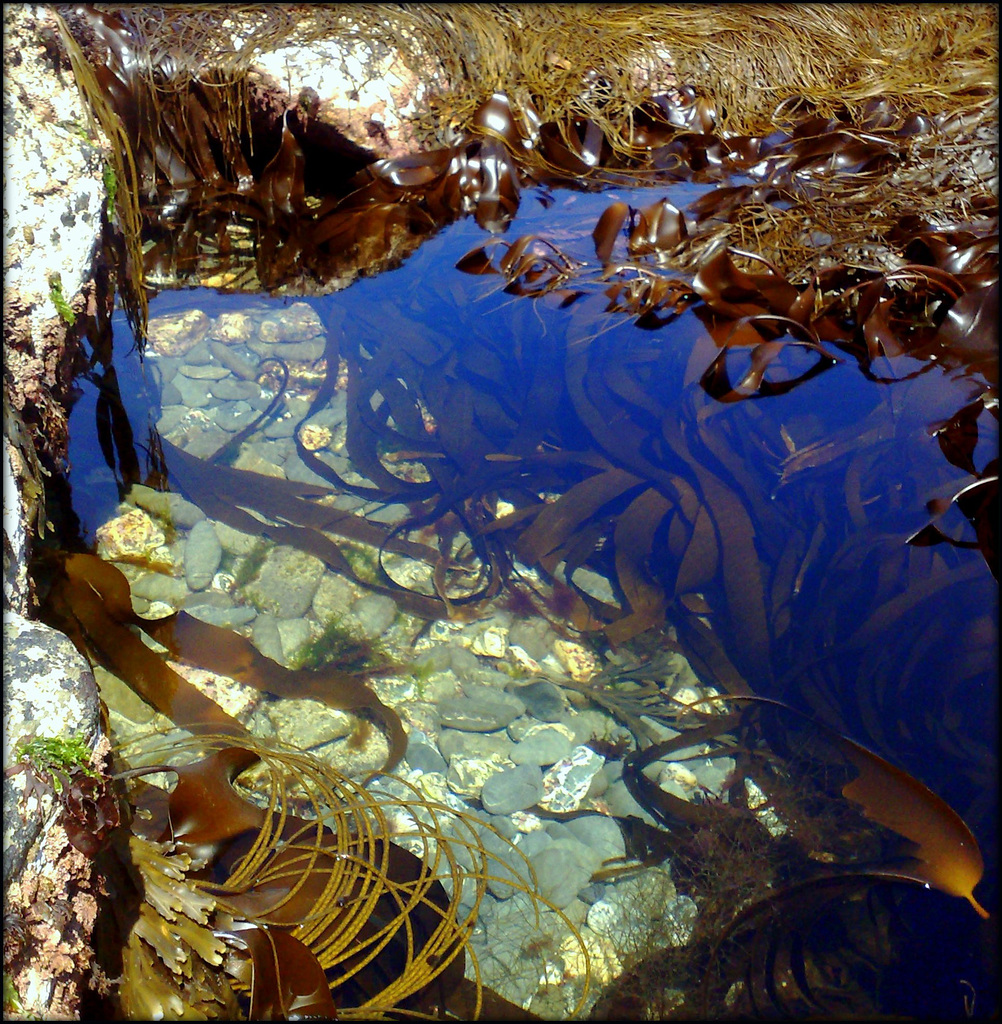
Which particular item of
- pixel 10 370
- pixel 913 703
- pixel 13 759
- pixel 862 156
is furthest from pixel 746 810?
pixel 862 156

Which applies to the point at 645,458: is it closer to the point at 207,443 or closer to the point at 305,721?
the point at 305,721

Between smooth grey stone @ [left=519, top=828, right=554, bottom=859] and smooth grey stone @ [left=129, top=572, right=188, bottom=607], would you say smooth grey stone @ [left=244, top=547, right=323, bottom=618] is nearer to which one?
smooth grey stone @ [left=129, top=572, right=188, bottom=607]

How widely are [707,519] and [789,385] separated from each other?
33.7 inches

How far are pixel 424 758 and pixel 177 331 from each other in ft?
7.53

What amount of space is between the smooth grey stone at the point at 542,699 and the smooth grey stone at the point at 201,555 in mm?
1100

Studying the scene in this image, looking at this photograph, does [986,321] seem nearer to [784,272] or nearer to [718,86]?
[784,272]

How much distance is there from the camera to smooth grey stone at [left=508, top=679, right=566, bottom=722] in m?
2.05

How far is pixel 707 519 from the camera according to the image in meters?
2.44

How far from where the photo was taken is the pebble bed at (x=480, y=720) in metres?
1.65

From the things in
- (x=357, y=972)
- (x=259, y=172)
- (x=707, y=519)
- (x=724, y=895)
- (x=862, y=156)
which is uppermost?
(x=259, y=172)

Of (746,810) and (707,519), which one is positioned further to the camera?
(707,519)

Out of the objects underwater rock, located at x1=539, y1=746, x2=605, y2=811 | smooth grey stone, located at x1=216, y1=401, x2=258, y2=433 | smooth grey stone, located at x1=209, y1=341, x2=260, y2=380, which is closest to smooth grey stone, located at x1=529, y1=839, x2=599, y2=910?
underwater rock, located at x1=539, y1=746, x2=605, y2=811

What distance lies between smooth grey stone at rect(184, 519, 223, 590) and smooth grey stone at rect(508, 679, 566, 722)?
43.3 inches

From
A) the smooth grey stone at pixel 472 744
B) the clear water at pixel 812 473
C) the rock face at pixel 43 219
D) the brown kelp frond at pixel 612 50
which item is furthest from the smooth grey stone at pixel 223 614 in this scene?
the brown kelp frond at pixel 612 50
